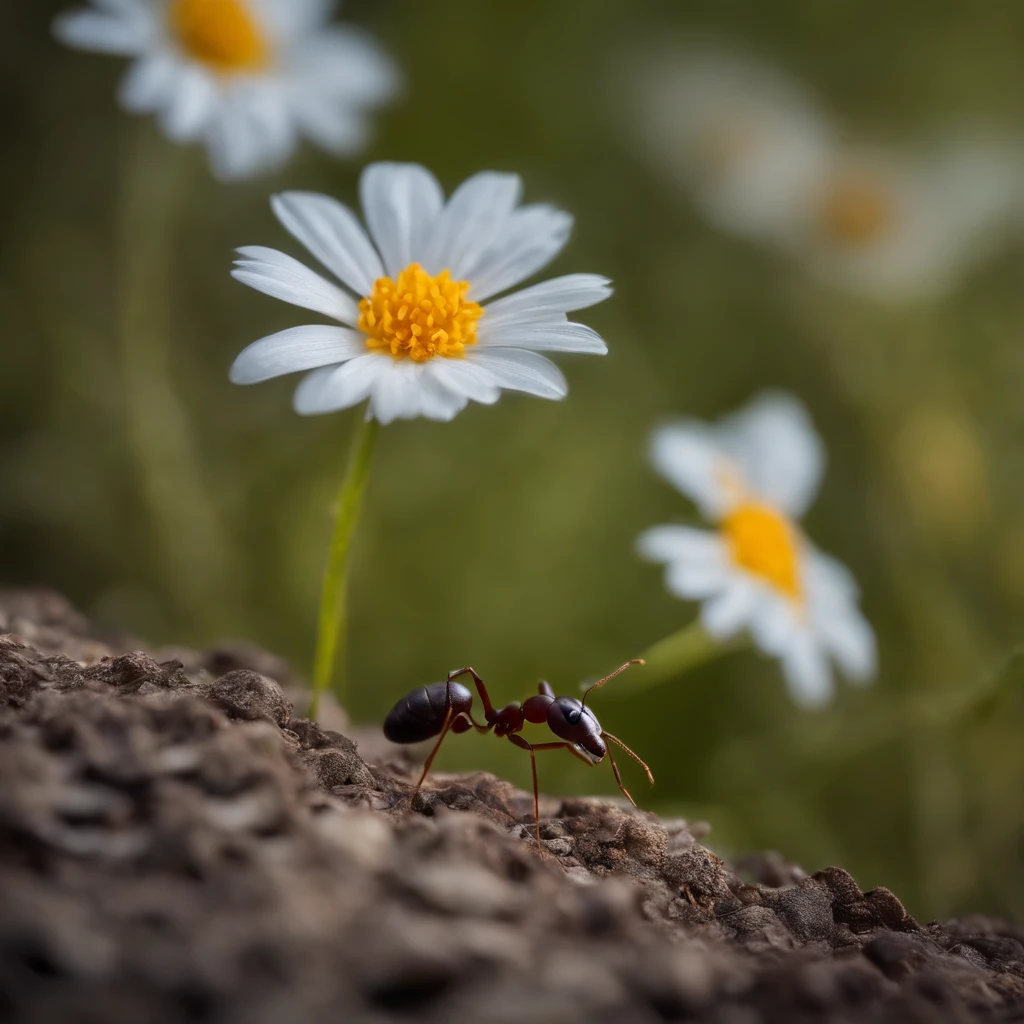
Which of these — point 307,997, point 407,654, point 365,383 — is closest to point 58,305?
point 407,654

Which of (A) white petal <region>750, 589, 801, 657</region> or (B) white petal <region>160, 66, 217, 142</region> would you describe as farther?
(B) white petal <region>160, 66, 217, 142</region>

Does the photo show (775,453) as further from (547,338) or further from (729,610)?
(547,338)

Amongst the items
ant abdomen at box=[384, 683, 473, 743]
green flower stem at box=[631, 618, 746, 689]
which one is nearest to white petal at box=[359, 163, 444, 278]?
ant abdomen at box=[384, 683, 473, 743]

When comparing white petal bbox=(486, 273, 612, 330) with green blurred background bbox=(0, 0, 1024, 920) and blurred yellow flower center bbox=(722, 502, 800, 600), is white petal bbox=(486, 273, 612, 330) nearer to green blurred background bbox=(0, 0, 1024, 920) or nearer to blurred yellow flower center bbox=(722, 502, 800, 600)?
blurred yellow flower center bbox=(722, 502, 800, 600)

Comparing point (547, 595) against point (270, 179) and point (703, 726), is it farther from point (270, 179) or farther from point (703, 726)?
point (270, 179)

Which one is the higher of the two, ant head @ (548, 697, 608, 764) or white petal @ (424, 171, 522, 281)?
white petal @ (424, 171, 522, 281)

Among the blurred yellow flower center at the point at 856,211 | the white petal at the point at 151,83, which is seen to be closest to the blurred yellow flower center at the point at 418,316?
the white petal at the point at 151,83
